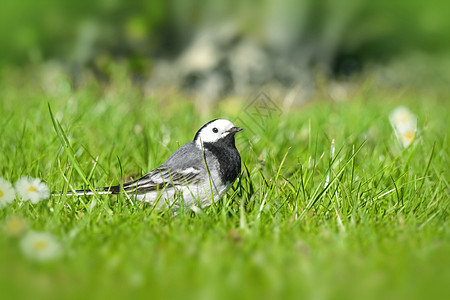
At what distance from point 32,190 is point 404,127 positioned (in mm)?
2776

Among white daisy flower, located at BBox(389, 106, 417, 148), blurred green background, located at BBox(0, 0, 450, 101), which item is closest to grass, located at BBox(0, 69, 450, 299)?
white daisy flower, located at BBox(389, 106, 417, 148)

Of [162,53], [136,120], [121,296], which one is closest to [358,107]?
[136,120]

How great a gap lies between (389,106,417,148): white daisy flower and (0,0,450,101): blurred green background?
3.61 metres

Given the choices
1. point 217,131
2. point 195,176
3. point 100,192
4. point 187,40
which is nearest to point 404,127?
point 217,131

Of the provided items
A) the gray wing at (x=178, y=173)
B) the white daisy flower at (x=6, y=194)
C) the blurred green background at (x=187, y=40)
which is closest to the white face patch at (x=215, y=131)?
the gray wing at (x=178, y=173)

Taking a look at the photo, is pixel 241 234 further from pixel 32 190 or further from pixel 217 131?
pixel 32 190

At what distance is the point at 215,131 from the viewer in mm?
3020

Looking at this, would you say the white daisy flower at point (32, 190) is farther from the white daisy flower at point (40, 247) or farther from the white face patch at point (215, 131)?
the white face patch at point (215, 131)

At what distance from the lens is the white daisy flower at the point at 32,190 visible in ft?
9.02

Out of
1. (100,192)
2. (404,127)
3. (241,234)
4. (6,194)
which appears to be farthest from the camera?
(404,127)

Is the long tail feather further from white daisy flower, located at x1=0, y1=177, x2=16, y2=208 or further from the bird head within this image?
the bird head

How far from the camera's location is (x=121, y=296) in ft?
5.69

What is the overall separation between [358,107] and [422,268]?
426cm

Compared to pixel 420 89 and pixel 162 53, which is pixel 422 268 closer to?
pixel 162 53
